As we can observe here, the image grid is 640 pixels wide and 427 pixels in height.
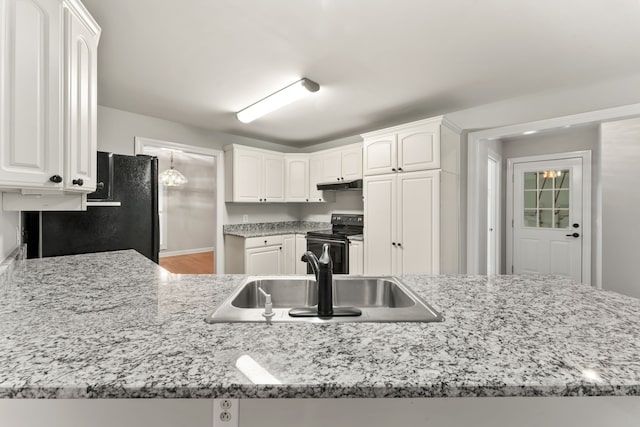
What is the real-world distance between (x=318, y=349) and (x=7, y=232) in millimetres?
1975

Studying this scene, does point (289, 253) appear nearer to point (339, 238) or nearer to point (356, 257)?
point (339, 238)

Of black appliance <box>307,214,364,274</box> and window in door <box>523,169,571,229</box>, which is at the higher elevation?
window in door <box>523,169,571,229</box>

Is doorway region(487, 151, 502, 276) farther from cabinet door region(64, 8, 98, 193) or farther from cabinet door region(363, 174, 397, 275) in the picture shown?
cabinet door region(64, 8, 98, 193)

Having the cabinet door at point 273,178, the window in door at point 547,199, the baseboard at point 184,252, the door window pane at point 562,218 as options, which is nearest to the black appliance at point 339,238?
the cabinet door at point 273,178

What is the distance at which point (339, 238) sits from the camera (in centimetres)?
358

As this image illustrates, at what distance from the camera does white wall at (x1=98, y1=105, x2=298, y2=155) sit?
116 inches

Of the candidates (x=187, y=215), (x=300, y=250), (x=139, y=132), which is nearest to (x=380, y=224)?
(x=300, y=250)

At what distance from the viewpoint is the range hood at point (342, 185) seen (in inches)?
143

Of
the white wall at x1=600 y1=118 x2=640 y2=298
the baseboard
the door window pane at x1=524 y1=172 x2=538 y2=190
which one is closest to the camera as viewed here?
the white wall at x1=600 y1=118 x2=640 y2=298

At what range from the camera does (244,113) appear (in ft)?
9.91

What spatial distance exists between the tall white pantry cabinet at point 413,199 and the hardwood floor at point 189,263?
3.48m

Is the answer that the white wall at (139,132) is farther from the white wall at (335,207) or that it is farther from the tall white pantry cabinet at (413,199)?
the tall white pantry cabinet at (413,199)

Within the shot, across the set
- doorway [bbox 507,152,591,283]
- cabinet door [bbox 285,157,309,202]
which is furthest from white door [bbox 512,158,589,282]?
cabinet door [bbox 285,157,309,202]

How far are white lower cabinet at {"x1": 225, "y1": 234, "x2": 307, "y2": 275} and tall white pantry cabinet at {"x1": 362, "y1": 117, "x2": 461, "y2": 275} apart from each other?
1236mm
